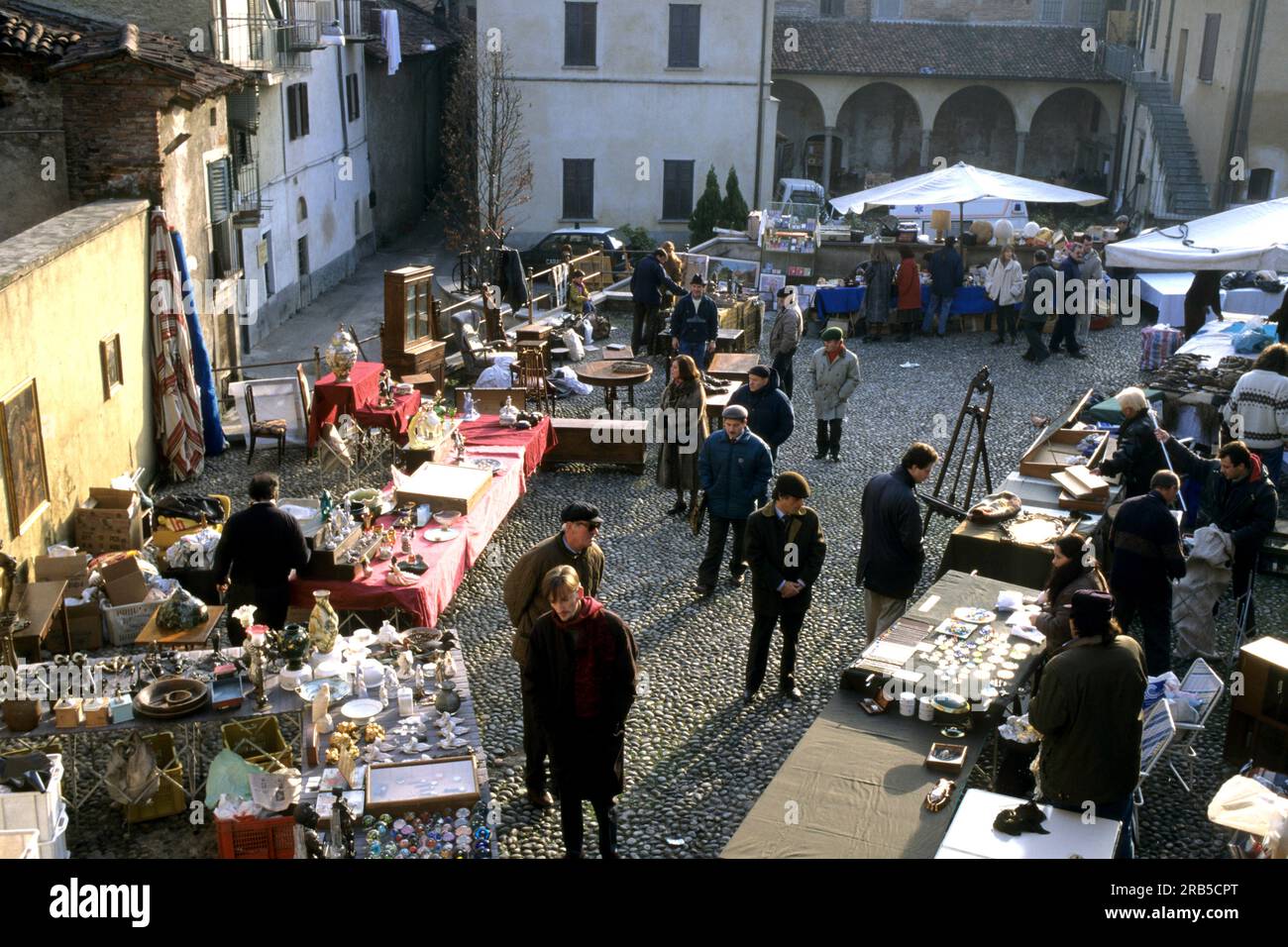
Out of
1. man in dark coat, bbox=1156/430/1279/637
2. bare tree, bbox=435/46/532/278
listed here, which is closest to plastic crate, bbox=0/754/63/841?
man in dark coat, bbox=1156/430/1279/637

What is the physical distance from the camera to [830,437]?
47.4 ft

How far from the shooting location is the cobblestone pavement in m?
7.42

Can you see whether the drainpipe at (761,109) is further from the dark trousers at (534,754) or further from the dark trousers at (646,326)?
the dark trousers at (534,754)

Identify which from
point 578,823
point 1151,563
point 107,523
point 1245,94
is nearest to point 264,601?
point 107,523

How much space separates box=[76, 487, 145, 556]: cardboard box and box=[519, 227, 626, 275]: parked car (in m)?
16.6

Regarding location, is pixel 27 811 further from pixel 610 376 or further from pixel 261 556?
pixel 610 376

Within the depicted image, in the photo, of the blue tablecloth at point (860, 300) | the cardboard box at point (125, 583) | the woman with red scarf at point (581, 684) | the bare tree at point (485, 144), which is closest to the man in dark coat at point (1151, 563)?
the woman with red scarf at point (581, 684)

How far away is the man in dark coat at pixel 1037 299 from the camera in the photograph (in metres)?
18.8

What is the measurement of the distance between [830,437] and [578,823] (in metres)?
8.45

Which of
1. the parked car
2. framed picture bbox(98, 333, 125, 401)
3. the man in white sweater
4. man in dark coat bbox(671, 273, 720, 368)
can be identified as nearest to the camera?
the man in white sweater

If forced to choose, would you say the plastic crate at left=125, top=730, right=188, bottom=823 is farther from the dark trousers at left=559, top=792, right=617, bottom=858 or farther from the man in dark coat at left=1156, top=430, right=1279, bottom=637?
the man in dark coat at left=1156, top=430, right=1279, bottom=637

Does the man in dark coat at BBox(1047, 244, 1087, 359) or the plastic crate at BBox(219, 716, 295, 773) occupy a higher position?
the man in dark coat at BBox(1047, 244, 1087, 359)

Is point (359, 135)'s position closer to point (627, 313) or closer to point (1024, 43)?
point (627, 313)
